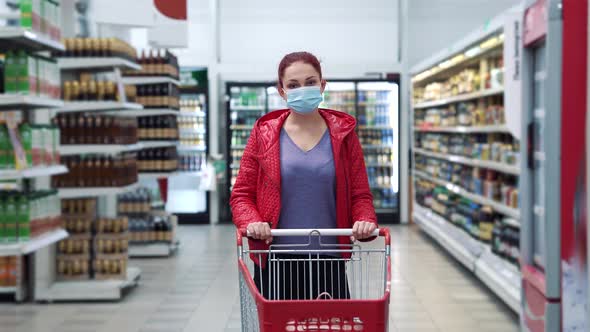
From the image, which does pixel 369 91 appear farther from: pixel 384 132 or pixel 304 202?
pixel 304 202

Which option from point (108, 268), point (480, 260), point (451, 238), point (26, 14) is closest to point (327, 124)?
point (26, 14)

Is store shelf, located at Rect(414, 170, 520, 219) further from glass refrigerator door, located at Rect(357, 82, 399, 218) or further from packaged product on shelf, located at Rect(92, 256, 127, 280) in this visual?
packaged product on shelf, located at Rect(92, 256, 127, 280)

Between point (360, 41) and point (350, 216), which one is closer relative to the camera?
point (350, 216)

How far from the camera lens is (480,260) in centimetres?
726

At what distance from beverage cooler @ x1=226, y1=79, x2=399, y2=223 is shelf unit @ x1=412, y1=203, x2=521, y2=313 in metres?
2.26

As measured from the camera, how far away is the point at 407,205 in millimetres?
12805

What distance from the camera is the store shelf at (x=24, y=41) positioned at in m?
5.19

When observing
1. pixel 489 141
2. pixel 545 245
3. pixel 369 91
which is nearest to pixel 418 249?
pixel 489 141

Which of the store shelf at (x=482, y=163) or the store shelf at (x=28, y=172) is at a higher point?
the store shelf at (x=28, y=172)

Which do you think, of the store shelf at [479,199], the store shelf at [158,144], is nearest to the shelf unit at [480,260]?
the store shelf at [479,199]

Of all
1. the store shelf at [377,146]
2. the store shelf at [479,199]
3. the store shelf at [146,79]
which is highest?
the store shelf at [146,79]

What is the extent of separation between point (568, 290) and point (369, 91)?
362 inches

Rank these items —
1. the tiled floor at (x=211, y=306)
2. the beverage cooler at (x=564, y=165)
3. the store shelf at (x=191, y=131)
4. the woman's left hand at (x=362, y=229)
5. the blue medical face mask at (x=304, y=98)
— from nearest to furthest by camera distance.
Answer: the woman's left hand at (x=362, y=229), the blue medical face mask at (x=304, y=98), the beverage cooler at (x=564, y=165), the tiled floor at (x=211, y=306), the store shelf at (x=191, y=131)

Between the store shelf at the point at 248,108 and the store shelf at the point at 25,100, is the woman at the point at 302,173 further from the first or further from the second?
the store shelf at the point at 248,108
